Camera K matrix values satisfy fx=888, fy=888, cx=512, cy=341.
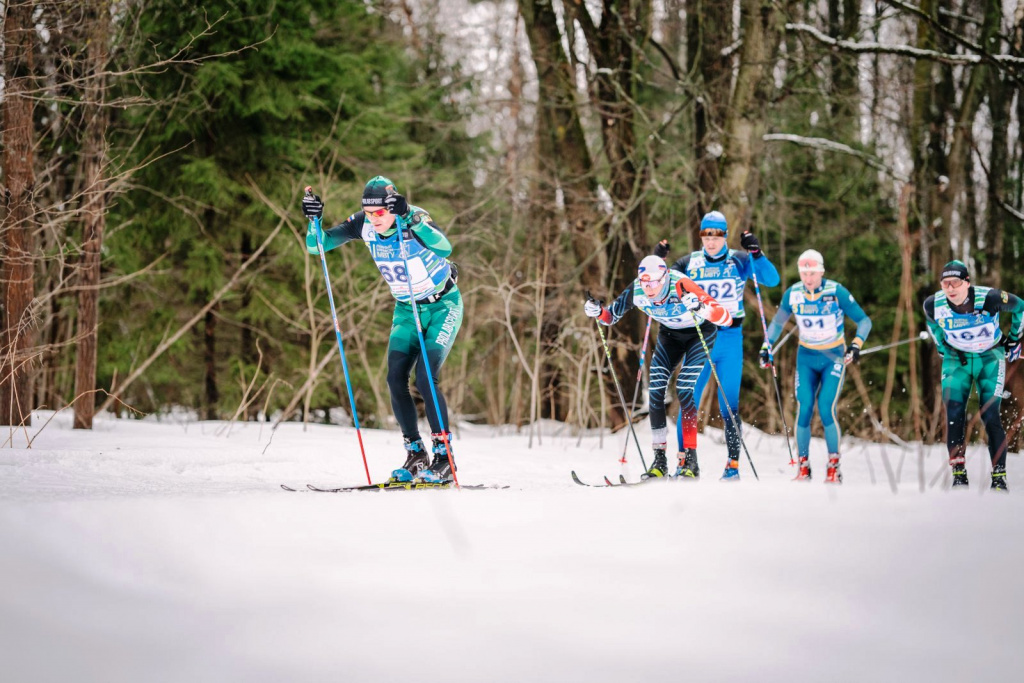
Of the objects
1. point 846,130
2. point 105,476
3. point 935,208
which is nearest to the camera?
point 105,476

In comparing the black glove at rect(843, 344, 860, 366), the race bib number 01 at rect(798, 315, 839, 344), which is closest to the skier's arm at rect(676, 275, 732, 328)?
the black glove at rect(843, 344, 860, 366)

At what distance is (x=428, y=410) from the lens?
559 centimetres

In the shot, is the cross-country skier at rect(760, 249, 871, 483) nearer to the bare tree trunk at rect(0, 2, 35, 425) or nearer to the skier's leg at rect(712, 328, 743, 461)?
the skier's leg at rect(712, 328, 743, 461)

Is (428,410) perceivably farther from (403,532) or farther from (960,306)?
(960,306)

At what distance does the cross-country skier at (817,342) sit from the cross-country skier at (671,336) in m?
0.70

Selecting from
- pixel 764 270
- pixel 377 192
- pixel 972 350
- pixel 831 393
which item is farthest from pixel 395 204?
pixel 972 350

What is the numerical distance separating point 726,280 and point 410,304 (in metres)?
2.91

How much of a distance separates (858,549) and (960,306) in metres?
4.10

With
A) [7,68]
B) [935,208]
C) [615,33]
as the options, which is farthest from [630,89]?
[7,68]

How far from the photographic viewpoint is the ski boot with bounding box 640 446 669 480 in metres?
6.65

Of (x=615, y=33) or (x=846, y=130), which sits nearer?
(x=615, y=33)

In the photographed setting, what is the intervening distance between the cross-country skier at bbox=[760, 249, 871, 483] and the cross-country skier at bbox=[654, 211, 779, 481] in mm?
274

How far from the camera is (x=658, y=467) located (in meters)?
6.82

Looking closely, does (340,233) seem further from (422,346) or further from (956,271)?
(956,271)
